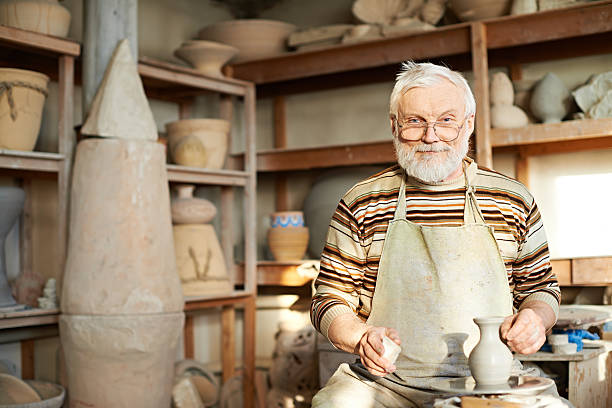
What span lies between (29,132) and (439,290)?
2253 mm

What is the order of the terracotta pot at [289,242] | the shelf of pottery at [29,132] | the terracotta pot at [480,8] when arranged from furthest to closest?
the terracotta pot at [289,242] → the terracotta pot at [480,8] → the shelf of pottery at [29,132]

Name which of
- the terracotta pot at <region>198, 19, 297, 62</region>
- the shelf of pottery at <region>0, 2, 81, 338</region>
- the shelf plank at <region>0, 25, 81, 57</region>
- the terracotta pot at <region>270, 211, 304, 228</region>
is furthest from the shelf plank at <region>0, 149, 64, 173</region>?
the terracotta pot at <region>198, 19, 297, 62</region>

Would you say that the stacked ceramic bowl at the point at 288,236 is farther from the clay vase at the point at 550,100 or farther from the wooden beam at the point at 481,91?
the clay vase at the point at 550,100

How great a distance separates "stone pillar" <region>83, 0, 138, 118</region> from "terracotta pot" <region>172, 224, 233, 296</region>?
103 centimetres

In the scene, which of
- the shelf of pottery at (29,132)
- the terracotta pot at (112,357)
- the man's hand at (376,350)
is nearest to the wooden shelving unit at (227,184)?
the shelf of pottery at (29,132)

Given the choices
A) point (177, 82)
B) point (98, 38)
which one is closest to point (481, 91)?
point (177, 82)

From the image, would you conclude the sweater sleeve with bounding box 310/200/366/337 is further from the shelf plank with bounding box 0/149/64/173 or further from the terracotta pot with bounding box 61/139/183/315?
the shelf plank with bounding box 0/149/64/173

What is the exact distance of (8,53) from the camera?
3656 mm

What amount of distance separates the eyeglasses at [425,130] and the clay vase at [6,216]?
2029mm

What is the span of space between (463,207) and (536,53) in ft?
7.35

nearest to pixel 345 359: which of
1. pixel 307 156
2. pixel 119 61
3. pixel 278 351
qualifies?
pixel 278 351

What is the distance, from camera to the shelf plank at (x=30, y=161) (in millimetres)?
3287

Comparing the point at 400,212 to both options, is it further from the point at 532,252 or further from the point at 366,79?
the point at 366,79

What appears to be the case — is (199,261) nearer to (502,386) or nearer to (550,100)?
(550,100)
